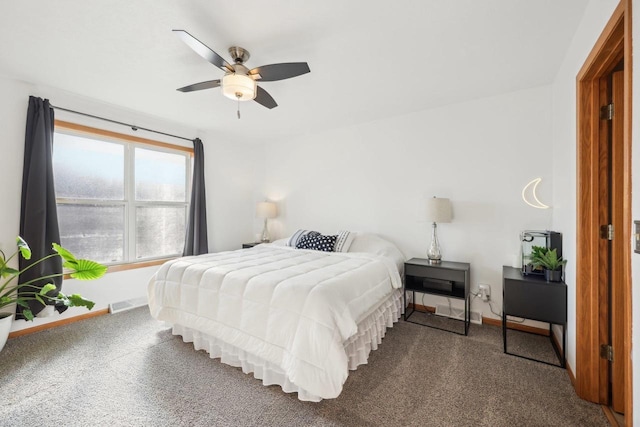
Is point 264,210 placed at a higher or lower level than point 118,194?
lower

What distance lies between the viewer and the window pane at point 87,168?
9.61 feet

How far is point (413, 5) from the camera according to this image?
159cm

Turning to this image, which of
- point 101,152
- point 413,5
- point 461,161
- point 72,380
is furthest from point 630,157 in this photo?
point 101,152

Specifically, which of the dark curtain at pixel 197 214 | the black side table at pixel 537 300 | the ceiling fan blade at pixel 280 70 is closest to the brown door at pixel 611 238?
the black side table at pixel 537 300

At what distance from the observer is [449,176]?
3.10m

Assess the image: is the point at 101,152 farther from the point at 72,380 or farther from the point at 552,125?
the point at 552,125

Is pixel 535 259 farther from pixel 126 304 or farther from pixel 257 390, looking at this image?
pixel 126 304

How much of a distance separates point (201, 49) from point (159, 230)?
→ 2819 millimetres

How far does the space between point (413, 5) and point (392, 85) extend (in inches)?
41.2

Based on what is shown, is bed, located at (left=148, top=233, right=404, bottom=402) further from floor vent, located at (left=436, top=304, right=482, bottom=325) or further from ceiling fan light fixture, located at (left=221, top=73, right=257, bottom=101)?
ceiling fan light fixture, located at (left=221, top=73, right=257, bottom=101)

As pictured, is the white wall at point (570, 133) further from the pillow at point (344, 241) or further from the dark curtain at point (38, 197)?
the dark curtain at point (38, 197)

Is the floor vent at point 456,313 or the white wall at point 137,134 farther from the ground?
the white wall at point 137,134

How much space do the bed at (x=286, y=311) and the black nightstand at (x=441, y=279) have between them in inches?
9.0

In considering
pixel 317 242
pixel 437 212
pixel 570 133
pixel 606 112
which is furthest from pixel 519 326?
pixel 317 242
